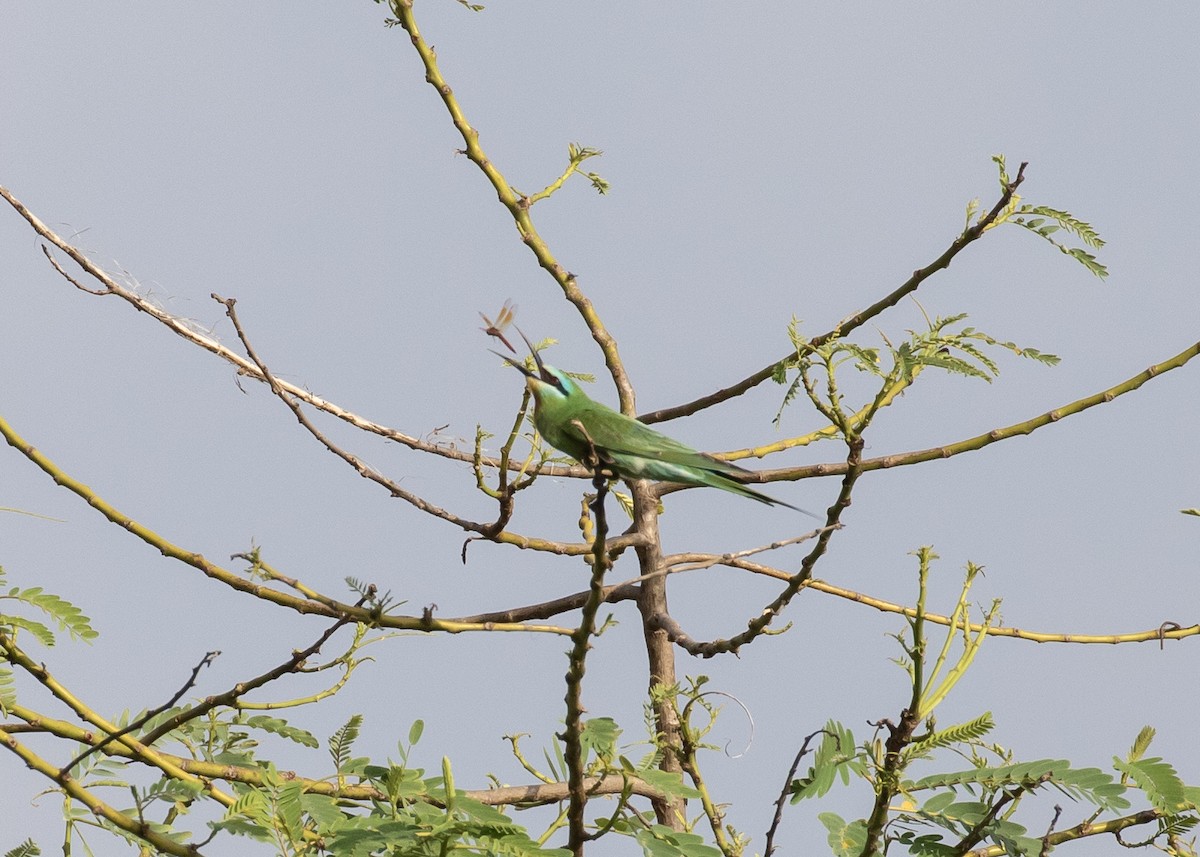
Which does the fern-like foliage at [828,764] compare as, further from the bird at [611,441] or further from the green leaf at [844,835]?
the bird at [611,441]

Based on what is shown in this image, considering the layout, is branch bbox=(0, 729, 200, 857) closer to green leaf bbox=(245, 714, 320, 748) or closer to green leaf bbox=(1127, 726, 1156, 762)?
green leaf bbox=(245, 714, 320, 748)

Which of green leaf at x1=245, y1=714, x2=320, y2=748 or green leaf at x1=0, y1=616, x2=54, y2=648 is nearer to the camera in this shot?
green leaf at x1=0, y1=616, x2=54, y2=648

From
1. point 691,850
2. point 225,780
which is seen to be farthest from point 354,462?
point 691,850

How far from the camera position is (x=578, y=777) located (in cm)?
341

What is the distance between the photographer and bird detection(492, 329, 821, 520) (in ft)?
15.4

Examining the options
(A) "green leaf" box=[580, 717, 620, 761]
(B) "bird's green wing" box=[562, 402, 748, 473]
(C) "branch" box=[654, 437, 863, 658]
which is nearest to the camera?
(C) "branch" box=[654, 437, 863, 658]

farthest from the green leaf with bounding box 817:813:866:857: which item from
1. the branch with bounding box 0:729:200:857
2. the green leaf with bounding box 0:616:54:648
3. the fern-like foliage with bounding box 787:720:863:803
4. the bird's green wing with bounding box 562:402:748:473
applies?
the green leaf with bounding box 0:616:54:648

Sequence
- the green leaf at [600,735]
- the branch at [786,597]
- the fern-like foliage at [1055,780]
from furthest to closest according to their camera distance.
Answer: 1. the green leaf at [600,735]
2. the fern-like foliage at [1055,780]
3. the branch at [786,597]

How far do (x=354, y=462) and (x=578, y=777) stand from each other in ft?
5.38

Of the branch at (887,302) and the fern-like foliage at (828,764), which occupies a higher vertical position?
the branch at (887,302)

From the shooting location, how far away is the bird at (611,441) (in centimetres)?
468

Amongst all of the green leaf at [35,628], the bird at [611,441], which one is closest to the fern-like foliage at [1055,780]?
the bird at [611,441]

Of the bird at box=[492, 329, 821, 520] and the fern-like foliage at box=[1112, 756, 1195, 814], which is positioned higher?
the bird at box=[492, 329, 821, 520]

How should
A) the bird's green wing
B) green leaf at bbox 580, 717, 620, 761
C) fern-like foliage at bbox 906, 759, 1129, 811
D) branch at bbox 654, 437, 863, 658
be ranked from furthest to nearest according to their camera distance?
the bird's green wing < green leaf at bbox 580, 717, 620, 761 < fern-like foliage at bbox 906, 759, 1129, 811 < branch at bbox 654, 437, 863, 658
